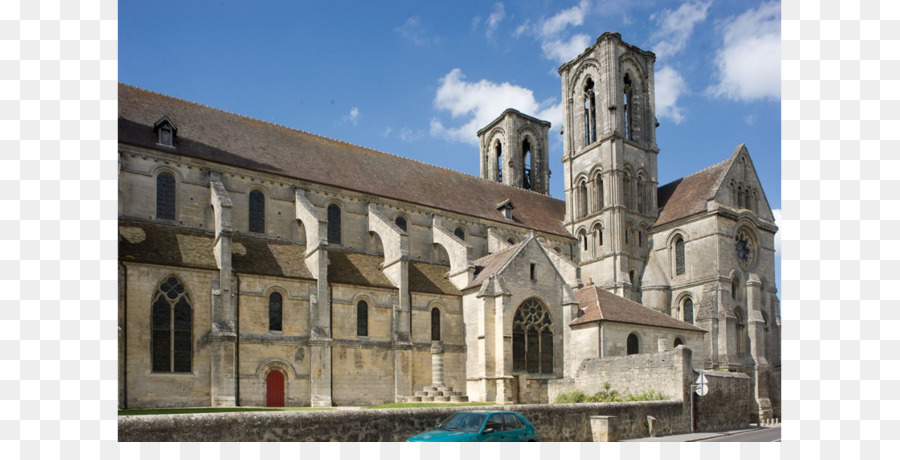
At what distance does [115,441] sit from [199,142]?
68.3ft

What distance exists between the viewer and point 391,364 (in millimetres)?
28141

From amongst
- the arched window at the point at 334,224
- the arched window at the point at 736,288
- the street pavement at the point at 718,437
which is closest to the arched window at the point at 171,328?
the arched window at the point at 334,224

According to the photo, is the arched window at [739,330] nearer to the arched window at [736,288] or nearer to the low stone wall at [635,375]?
the arched window at [736,288]

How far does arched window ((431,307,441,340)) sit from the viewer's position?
98.2 feet

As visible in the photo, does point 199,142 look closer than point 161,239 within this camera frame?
No

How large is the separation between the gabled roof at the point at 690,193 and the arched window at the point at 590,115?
5263mm

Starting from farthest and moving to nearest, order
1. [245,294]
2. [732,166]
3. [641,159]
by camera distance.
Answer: [641,159]
[732,166]
[245,294]

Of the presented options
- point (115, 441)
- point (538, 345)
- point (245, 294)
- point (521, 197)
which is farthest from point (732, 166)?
point (115, 441)

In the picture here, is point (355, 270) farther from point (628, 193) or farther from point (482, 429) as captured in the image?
point (628, 193)

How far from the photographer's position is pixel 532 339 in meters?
29.9

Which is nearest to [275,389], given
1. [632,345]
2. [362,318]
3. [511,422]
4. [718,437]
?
[362,318]

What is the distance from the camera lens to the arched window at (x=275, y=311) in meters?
26.1

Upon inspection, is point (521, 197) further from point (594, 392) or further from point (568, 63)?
point (594, 392)

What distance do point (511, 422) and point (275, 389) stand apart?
14127 mm
